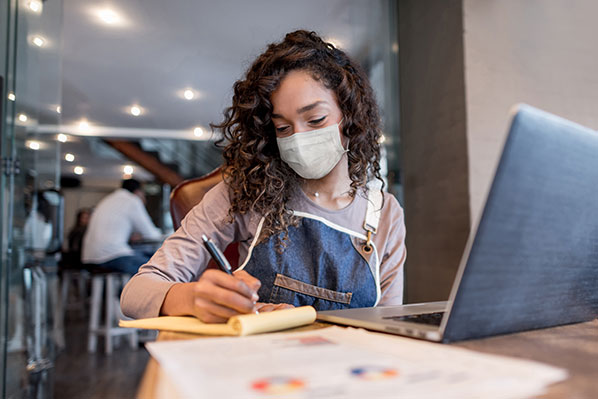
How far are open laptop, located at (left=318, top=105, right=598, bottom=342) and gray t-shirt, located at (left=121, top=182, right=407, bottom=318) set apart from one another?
0.48m

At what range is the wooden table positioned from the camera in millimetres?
A: 302

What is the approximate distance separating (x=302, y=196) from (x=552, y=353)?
732 mm

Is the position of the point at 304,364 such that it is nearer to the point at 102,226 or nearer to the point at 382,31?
the point at 382,31

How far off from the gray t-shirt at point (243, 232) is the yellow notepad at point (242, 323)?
1.11 feet

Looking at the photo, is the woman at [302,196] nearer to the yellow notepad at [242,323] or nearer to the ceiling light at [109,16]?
the yellow notepad at [242,323]

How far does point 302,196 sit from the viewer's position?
108cm

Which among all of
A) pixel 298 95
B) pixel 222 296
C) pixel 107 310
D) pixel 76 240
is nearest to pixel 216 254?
pixel 222 296

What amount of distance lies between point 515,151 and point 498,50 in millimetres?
2162

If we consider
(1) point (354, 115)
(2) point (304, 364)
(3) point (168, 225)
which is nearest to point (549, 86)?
(1) point (354, 115)

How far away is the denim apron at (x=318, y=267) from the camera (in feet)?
3.08

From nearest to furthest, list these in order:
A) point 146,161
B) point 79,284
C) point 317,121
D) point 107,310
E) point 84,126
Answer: point 317,121
point 107,310
point 84,126
point 79,284
point 146,161

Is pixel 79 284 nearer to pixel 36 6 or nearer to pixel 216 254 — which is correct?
pixel 36 6

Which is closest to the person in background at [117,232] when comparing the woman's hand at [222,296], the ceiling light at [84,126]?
the ceiling light at [84,126]

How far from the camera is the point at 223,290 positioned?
524mm
